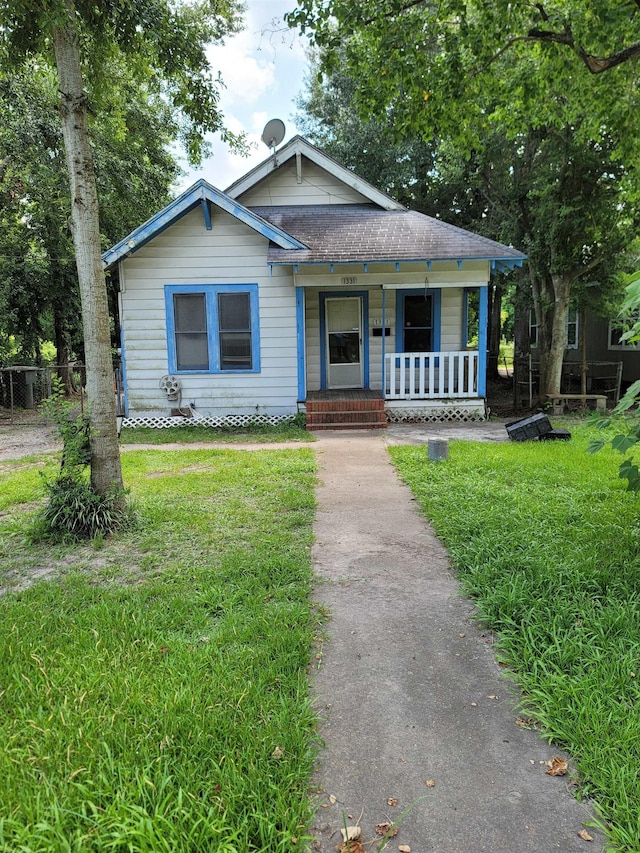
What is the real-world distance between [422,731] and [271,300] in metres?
9.51

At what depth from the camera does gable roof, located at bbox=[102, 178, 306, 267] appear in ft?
33.1

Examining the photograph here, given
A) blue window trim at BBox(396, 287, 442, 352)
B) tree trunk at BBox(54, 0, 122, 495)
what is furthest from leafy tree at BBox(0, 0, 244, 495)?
blue window trim at BBox(396, 287, 442, 352)

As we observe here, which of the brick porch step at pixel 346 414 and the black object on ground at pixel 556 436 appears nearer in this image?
the black object on ground at pixel 556 436

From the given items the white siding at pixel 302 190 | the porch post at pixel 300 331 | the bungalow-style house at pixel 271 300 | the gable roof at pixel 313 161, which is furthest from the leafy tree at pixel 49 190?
the porch post at pixel 300 331

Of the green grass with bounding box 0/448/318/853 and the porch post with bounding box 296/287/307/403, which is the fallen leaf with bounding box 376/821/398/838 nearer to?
the green grass with bounding box 0/448/318/853

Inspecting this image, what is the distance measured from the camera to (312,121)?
20.9 meters

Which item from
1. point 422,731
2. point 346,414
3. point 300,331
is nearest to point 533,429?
point 346,414

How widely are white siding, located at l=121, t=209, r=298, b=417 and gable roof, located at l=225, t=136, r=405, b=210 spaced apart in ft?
6.71

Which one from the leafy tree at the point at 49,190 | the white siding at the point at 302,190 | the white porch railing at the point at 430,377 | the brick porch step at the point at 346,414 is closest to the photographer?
the brick porch step at the point at 346,414

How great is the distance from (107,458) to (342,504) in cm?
241

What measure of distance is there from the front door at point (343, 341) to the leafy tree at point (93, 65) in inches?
265

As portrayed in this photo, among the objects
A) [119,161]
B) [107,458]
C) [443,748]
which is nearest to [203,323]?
[119,161]

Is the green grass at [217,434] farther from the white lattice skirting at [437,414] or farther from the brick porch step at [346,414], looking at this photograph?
the white lattice skirting at [437,414]

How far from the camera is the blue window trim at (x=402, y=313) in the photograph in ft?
39.1
